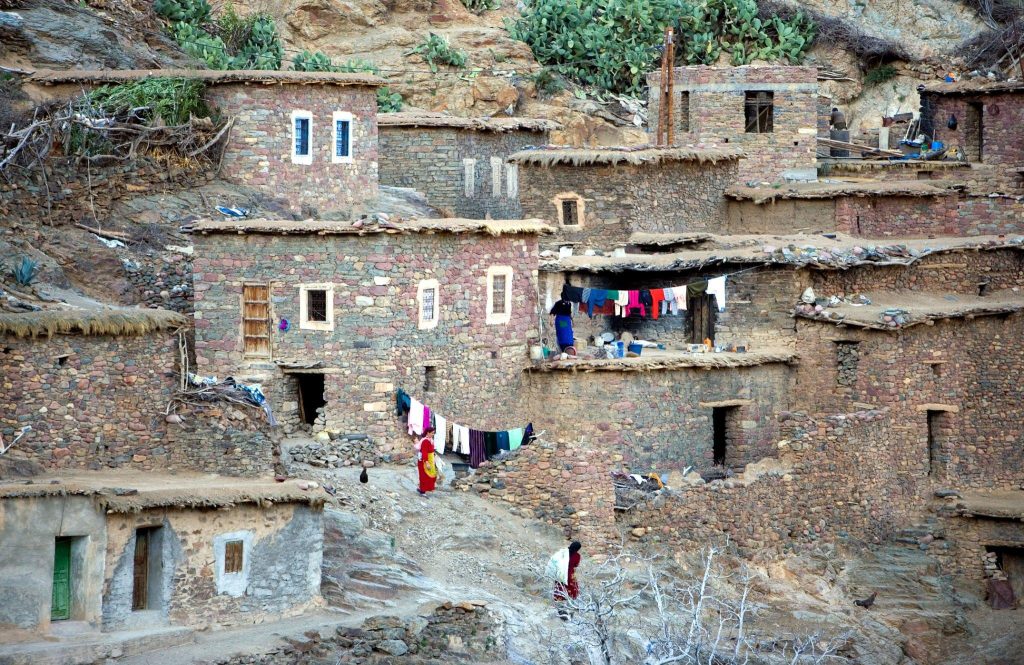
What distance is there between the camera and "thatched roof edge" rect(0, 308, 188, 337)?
102ft

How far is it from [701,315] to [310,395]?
9.10 meters

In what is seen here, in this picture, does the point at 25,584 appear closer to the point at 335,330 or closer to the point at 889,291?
the point at 335,330

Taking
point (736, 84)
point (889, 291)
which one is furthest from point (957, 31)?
point (889, 291)

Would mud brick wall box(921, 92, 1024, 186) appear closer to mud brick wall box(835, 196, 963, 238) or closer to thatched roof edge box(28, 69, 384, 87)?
mud brick wall box(835, 196, 963, 238)

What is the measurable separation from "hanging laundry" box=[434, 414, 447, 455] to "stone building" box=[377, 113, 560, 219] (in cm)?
985

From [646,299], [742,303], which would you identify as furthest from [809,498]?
[646,299]

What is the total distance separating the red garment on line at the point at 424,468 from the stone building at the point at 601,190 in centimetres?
880

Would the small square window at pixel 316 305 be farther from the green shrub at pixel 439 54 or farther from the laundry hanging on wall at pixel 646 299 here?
the green shrub at pixel 439 54

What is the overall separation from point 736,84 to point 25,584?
25191mm

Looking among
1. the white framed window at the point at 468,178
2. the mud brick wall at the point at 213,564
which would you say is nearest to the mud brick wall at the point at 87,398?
the mud brick wall at the point at 213,564

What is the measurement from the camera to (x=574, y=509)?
35469 millimetres

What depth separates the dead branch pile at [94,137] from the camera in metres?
39.8

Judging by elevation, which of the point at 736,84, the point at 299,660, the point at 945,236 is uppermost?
the point at 736,84

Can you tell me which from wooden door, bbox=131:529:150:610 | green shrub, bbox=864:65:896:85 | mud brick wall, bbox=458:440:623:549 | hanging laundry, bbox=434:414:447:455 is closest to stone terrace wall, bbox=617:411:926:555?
mud brick wall, bbox=458:440:623:549
